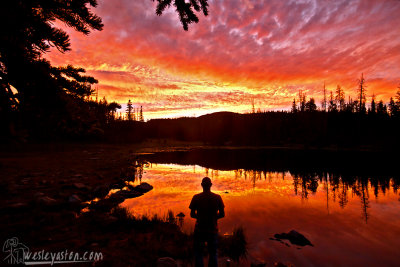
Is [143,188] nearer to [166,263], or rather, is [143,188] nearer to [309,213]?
[166,263]

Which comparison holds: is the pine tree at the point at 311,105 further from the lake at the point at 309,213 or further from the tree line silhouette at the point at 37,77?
the tree line silhouette at the point at 37,77

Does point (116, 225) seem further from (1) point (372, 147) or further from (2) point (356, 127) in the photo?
(2) point (356, 127)

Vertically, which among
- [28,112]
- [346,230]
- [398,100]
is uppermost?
[398,100]

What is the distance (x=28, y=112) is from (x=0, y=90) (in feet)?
0.83

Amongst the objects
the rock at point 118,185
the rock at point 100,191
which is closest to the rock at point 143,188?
the rock at point 118,185

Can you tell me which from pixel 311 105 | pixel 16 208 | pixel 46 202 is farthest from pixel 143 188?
pixel 311 105

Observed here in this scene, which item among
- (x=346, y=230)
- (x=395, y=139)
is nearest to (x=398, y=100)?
(x=395, y=139)

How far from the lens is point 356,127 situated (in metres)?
72.4
